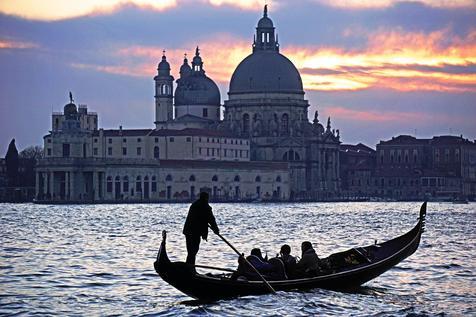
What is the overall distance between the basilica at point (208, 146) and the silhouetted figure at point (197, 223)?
96.0 m

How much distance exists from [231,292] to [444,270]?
38.6 ft

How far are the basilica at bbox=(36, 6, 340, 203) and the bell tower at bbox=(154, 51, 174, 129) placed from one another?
12 cm

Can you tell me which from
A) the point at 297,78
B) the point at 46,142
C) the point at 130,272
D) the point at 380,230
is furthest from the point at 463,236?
the point at 297,78

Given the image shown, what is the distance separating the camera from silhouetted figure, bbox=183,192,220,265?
89.9 ft

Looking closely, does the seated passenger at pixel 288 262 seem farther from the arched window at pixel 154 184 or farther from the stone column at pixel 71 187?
the arched window at pixel 154 184

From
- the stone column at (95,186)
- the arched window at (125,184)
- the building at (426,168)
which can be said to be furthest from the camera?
the building at (426,168)

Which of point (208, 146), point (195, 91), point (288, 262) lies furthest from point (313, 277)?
point (195, 91)

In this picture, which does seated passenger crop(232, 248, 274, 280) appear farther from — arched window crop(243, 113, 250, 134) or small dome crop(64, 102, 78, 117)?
arched window crop(243, 113, 250, 134)

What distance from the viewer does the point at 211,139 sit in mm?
145500

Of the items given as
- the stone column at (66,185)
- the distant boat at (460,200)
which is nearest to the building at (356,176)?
the distant boat at (460,200)

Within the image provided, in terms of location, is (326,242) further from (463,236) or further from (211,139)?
(211,139)

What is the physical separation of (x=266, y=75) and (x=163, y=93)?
51.6ft

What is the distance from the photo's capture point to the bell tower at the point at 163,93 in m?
164

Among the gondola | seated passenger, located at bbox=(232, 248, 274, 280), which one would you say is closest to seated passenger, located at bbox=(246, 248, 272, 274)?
seated passenger, located at bbox=(232, 248, 274, 280)
